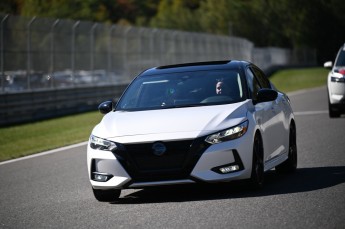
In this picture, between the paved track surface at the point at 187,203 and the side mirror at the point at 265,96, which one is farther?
the side mirror at the point at 265,96

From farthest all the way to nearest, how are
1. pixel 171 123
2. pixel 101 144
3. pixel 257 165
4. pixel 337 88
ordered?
pixel 337 88 < pixel 257 165 < pixel 101 144 < pixel 171 123

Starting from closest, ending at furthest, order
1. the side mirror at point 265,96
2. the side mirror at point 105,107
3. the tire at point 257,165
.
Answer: the tire at point 257,165
the side mirror at point 265,96
the side mirror at point 105,107

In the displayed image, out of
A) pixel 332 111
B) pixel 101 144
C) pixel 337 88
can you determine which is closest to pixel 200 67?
pixel 101 144

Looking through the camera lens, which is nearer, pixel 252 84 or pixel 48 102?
pixel 252 84

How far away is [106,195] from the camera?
10.1 m

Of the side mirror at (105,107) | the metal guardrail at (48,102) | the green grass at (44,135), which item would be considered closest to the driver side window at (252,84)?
the side mirror at (105,107)

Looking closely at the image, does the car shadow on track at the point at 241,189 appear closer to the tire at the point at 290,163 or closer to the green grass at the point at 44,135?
the tire at the point at 290,163

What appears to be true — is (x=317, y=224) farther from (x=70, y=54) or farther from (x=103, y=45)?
(x=103, y=45)

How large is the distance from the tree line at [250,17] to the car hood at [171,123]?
82.0 metres

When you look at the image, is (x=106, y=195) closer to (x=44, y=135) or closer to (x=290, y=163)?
(x=290, y=163)

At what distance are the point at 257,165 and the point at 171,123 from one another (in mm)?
1052

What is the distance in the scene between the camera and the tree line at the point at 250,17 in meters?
110

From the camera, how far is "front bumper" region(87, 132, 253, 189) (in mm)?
9484

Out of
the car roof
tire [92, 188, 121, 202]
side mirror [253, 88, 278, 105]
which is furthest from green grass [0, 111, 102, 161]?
side mirror [253, 88, 278, 105]
